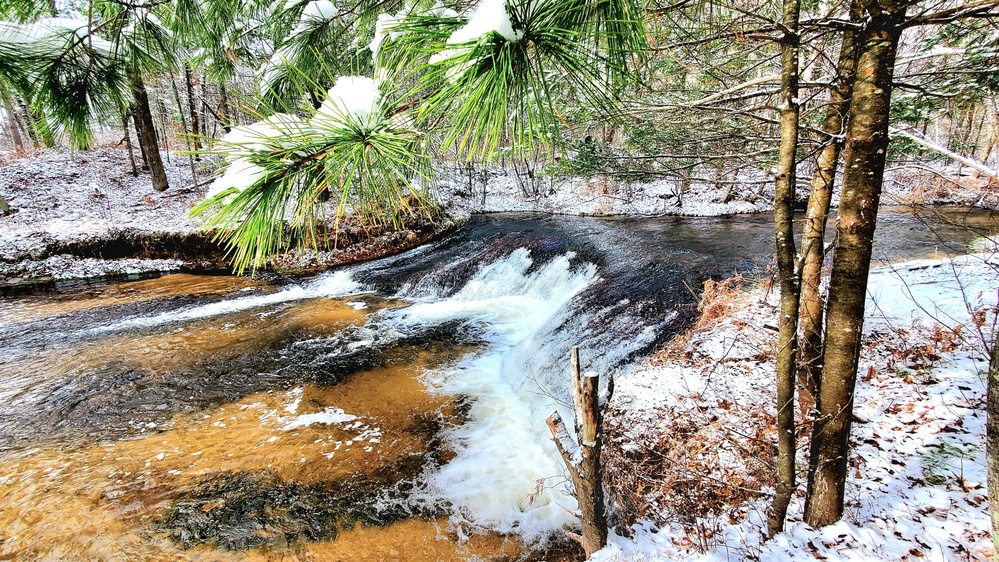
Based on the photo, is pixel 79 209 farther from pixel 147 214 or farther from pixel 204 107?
pixel 204 107

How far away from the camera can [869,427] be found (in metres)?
3.60

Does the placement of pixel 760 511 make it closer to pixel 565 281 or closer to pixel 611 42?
pixel 611 42

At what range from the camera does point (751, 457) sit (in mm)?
3590

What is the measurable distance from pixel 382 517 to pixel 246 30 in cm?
418

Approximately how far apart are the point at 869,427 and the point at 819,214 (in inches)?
99.3

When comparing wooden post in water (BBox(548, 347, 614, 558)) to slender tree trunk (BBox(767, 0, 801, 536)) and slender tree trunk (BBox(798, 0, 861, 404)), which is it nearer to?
slender tree trunk (BBox(767, 0, 801, 536))

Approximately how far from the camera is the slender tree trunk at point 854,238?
64.5 inches

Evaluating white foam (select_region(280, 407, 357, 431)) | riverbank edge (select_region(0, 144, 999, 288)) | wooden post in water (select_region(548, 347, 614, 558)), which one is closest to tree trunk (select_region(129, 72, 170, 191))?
riverbank edge (select_region(0, 144, 999, 288))

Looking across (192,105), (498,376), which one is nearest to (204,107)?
(192,105)

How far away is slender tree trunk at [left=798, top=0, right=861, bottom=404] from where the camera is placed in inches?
85.3

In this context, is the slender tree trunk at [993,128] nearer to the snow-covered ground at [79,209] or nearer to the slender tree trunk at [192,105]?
the slender tree trunk at [192,105]

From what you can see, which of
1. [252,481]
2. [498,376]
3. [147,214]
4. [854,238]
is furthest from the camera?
[147,214]

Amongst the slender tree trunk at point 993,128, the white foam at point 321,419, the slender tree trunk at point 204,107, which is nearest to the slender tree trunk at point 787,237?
the slender tree trunk at point 993,128

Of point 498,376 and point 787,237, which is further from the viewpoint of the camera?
point 498,376
